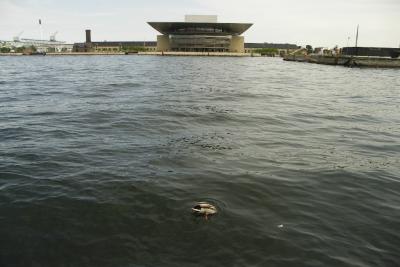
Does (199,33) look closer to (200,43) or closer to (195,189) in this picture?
(200,43)

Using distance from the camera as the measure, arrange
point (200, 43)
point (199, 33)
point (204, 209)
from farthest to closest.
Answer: point (200, 43), point (199, 33), point (204, 209)

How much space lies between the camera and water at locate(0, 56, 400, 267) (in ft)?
20.6

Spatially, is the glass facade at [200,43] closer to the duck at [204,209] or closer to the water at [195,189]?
the water at [195,189]

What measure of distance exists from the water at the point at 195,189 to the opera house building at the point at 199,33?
156 m

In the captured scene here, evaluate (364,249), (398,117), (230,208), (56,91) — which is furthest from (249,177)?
(56,91)

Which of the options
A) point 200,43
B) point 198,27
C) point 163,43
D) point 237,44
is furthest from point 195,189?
point 237,44

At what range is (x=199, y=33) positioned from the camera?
169 m

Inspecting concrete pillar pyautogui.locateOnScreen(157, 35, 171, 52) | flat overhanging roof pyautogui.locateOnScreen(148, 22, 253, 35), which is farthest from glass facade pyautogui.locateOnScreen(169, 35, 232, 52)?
concrete pillar pyautogui.locateOnScreen(157, 35, 171, 52)

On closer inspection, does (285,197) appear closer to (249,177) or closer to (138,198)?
(249,177)

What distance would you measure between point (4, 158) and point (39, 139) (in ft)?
7.71

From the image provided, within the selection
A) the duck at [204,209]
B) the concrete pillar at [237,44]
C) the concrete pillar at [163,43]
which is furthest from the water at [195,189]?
the concrete pillar at [237,44]

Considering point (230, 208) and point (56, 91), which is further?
point (56, 91)

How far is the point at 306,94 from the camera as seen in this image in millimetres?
29219

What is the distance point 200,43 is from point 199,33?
171 inches
